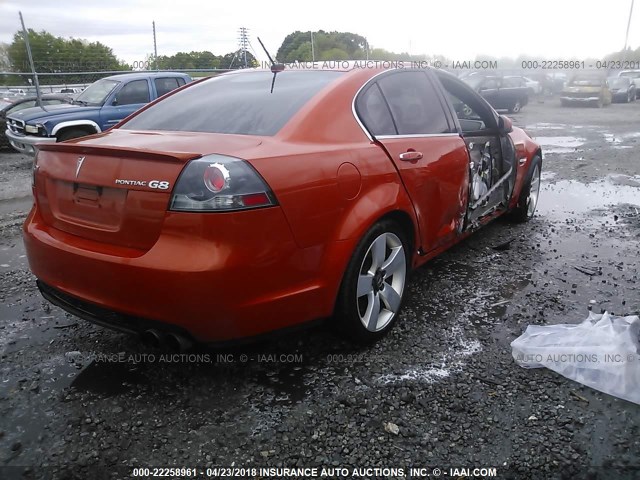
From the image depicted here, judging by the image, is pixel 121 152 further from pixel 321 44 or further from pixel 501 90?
pixel 321 44

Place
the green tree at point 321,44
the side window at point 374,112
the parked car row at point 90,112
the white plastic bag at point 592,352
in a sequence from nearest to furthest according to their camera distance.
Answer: the white plastic bag at point 592,352
the side window at point 374,112
the parked car row at point 90,112
the green tree at point 321,44

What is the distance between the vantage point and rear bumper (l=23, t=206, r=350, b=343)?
85.1 inches

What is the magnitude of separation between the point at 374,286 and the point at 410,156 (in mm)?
809

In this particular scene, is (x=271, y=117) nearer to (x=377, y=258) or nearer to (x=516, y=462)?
(x=377, y=258)

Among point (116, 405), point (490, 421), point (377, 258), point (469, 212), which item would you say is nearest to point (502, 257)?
point (469, 212)

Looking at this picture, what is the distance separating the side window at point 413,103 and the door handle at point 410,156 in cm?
14

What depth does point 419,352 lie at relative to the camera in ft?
9.67

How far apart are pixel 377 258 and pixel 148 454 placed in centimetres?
148

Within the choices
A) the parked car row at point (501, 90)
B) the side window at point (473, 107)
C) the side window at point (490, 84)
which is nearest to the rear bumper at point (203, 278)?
the side window at point (473, 107)

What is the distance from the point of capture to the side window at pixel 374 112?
2.97 meters

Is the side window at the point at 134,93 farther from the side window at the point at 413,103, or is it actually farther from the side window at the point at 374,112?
the side window at the point at 374,112

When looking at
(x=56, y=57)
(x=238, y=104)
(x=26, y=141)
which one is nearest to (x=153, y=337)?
(x=238, y=104)

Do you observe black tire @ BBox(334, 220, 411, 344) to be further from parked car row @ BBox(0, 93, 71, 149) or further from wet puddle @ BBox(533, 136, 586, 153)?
parked car row @ BBox(0, 93, 71, 149)

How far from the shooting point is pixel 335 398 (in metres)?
2.54
